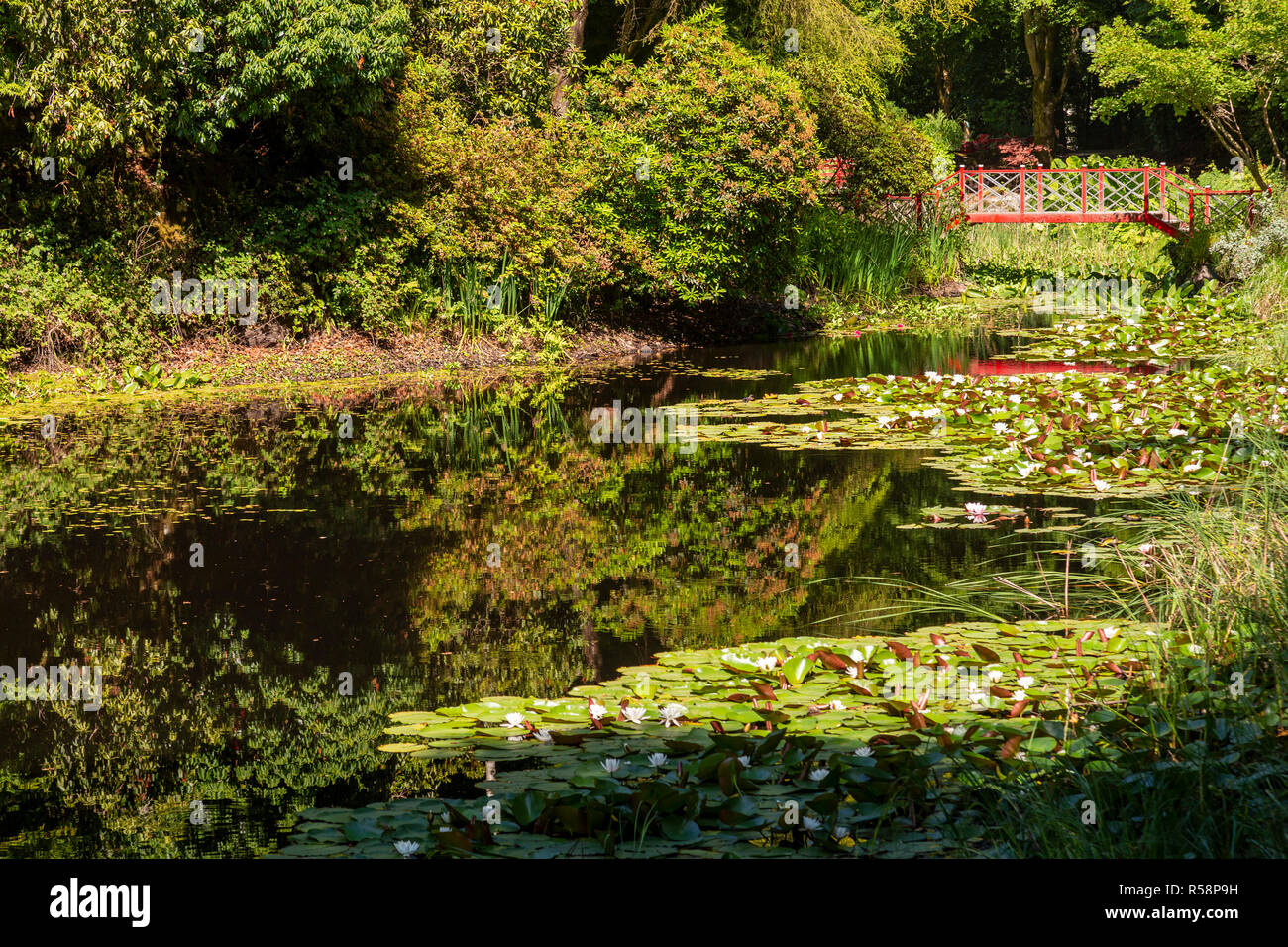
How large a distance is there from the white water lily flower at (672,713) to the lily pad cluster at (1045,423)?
4431 mm

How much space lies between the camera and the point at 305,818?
4059 millimetres

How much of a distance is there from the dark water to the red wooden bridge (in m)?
15.9

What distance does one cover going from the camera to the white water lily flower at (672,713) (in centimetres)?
468

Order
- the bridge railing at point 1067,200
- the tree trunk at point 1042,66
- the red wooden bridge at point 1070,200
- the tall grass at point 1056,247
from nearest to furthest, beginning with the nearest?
the red wooden bridge at point 1070,200, the bridge railing at point 1067,200, the tall grass at point 1056,247, the tree trunk at point 1042,66

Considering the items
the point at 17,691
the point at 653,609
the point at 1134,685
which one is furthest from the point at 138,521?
the point at 1134,685

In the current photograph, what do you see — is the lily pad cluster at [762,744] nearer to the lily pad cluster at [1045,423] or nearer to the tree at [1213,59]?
the lily pad cluster at [1045,423]

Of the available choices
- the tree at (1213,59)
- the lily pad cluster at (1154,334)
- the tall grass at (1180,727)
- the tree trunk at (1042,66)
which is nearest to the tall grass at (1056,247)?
the tree at (1213,59)

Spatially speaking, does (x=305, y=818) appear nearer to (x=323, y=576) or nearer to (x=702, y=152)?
(x=323, y=576)

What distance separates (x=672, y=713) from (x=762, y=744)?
441mm

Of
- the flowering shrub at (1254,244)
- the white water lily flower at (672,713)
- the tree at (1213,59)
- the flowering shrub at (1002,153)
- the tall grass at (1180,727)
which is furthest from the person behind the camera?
the flowering shrub at (1002,153)

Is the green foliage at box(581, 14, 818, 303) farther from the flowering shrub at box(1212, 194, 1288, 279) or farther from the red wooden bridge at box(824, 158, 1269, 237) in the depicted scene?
the flowering shrub at box(1212, 194, 1288, 279)

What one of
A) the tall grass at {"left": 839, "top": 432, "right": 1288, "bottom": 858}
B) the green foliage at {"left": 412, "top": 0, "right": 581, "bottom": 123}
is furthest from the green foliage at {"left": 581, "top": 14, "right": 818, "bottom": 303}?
the tall grass at {"left": 839, "top": 432, "right": 1288, "bottom": 858}
